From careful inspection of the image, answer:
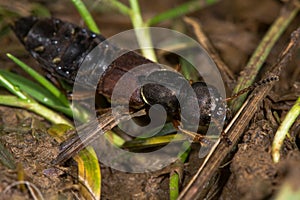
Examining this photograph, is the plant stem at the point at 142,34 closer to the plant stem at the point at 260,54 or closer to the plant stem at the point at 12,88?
the plant stem at the point at 260,54

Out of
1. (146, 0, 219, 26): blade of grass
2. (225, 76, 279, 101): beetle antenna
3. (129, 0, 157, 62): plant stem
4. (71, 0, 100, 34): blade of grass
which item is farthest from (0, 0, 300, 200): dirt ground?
(71, 0, 100, 34): blade of grass

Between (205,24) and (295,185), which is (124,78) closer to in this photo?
(205,24)

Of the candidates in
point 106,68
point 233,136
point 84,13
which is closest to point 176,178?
point 233,136

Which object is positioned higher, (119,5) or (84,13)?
(119,5)

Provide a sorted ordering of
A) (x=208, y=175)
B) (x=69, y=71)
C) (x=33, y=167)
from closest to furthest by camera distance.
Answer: (x=208, y=175) → (x=33, y=167) → (x=69, y=71)

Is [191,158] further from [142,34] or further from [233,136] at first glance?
[142,34]

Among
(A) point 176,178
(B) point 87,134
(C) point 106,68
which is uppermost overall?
(C) point 106,68

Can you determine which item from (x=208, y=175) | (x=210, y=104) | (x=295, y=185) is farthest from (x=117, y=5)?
(x=295, y=185)
